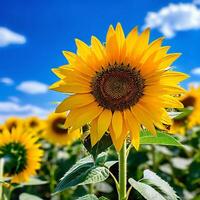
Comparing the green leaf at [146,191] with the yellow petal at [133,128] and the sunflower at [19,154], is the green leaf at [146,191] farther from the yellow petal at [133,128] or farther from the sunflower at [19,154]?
the sunflower at [19,154]

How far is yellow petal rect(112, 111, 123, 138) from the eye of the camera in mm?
1852

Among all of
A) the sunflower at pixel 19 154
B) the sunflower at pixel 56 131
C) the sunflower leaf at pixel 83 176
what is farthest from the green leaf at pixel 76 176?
the sunflower at pixel 56 131

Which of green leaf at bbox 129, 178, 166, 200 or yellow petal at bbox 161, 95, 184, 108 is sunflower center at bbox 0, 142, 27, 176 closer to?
green leaf at bbox 129, 178, 166, 200

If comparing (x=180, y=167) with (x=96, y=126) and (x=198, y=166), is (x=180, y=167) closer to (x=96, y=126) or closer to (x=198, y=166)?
(x=198, y=166)

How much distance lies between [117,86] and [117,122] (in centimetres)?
25

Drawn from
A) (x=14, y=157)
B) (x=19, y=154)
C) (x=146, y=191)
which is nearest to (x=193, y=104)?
(x=19, y=154)

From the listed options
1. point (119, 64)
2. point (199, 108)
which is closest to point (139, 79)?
point (119, 64)

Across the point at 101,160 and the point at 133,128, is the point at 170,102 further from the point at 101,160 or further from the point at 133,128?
the point at 101,160

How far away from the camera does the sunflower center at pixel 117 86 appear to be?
202cm

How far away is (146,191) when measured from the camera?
6.37 feet

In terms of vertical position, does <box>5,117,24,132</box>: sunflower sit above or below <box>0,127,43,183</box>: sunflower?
above

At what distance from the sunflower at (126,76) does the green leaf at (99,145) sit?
0.09ft

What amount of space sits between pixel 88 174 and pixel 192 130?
4239 millimetres

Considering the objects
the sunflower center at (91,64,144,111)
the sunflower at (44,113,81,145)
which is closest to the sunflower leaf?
the sunflower center at (91,64,144,111)
